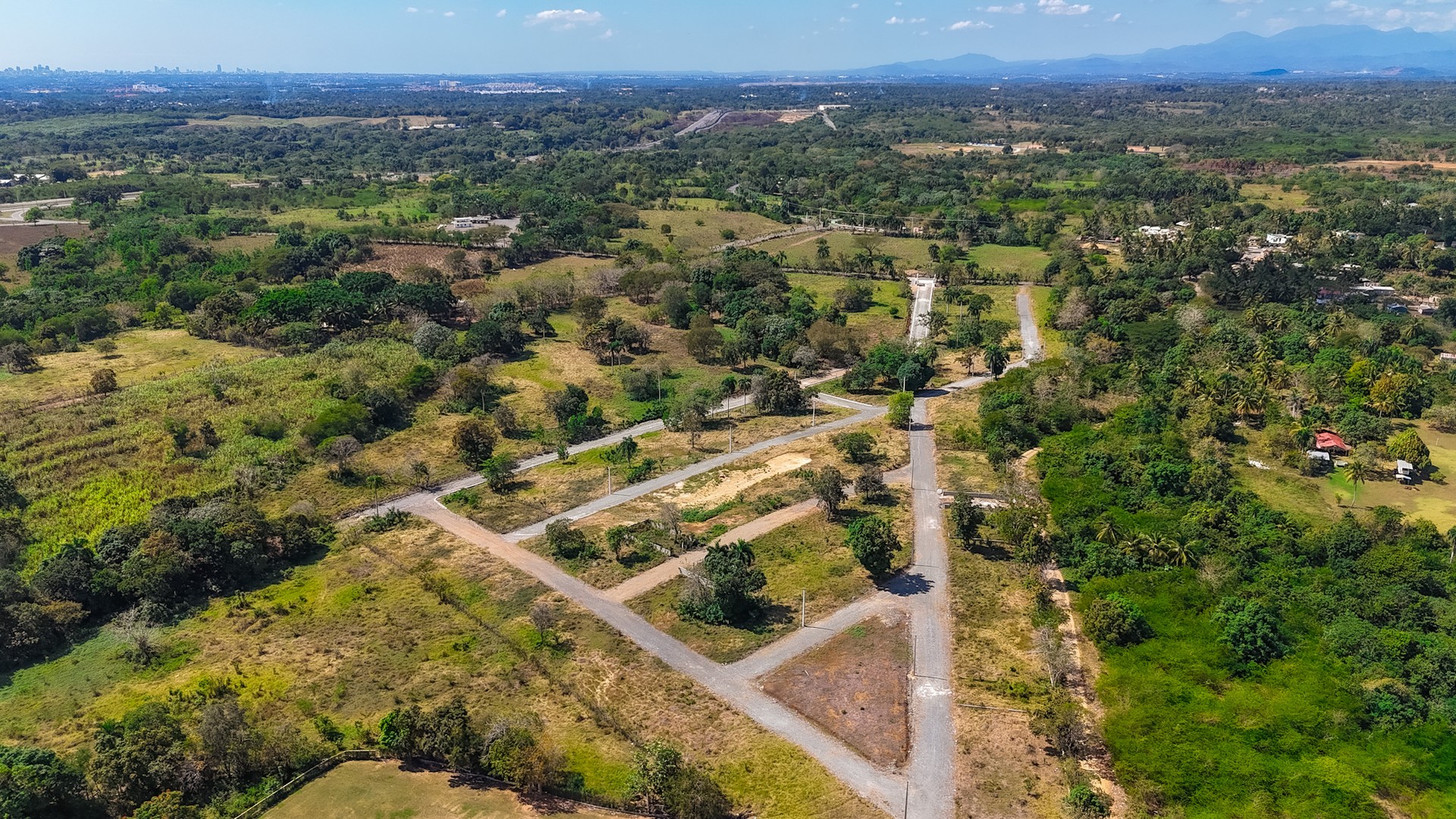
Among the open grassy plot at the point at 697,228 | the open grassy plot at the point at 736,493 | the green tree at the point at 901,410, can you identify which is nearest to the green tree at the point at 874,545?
the open grassy plot at the point at 736,493

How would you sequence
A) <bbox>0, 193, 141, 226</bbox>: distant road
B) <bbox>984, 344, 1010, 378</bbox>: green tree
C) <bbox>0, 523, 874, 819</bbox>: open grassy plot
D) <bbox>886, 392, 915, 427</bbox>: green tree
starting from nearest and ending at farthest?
<bbox>0, 523, 874, 819</bbox>: open grassy plot
<bbox>886, 392, 915, 427</bbox>: green tree
<bbox>984, 344, 1010, 378</bbox>: green tree
<bbox>0, 193, 141, 226</bbox>: distant road

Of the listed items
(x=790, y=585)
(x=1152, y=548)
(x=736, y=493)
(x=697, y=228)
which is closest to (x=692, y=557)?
(x=790, y=585)

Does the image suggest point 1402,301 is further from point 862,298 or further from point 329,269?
point 329,269

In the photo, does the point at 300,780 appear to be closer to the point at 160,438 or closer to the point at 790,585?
the point at 790,585

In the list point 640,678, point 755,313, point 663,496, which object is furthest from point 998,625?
point 755,313

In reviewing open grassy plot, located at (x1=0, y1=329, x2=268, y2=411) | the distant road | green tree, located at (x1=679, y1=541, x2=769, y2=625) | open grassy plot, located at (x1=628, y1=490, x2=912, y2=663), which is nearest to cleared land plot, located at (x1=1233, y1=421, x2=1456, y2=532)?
open grassy plot, located at (x1=628, y1=490, x2=912, y2=663)

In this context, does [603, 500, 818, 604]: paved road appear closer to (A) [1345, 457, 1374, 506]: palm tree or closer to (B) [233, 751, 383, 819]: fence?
(B) [233, 751, 383, 819]: fence
